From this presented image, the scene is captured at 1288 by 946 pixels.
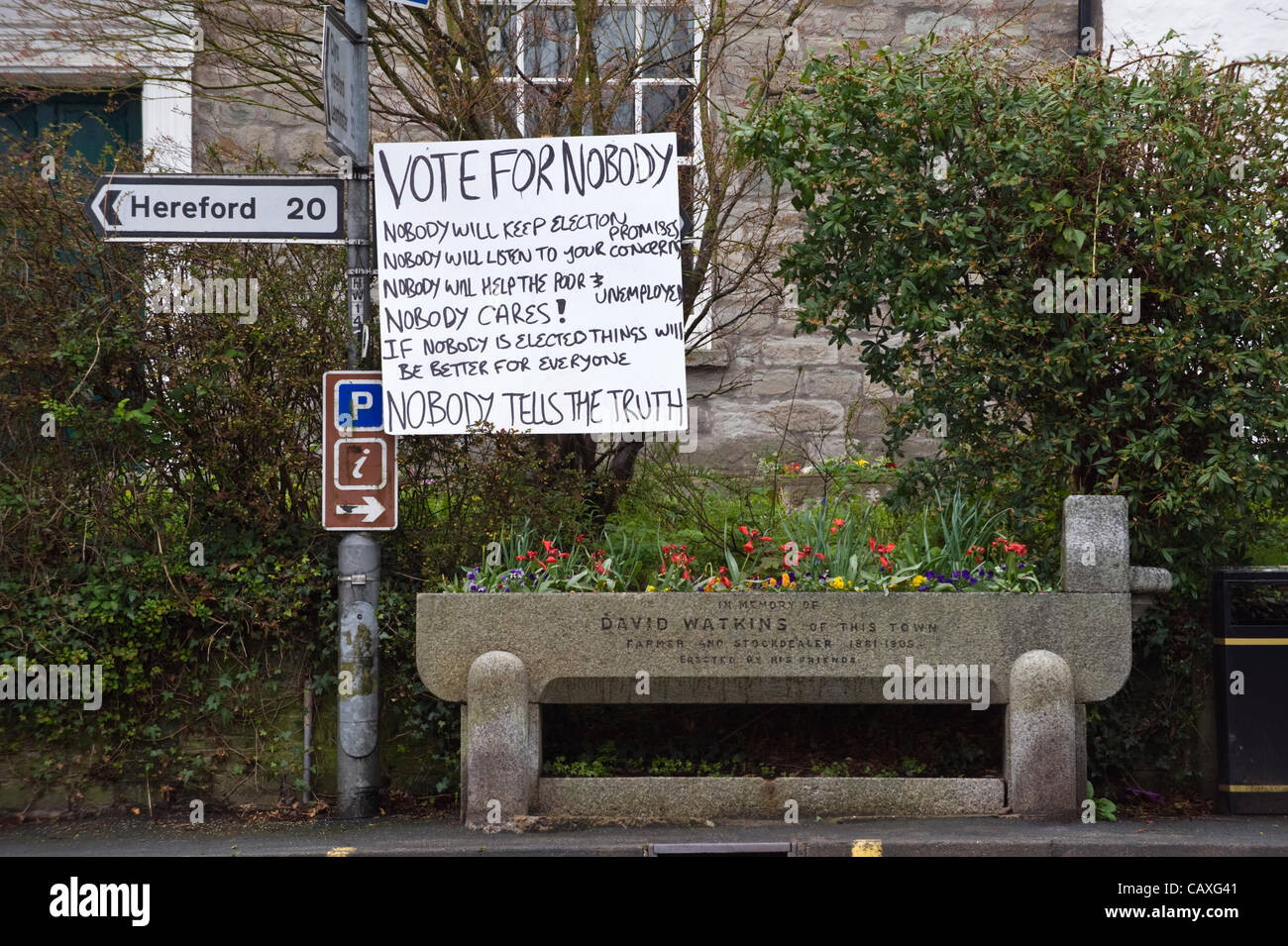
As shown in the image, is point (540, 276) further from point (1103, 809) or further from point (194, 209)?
point (1103, 809)

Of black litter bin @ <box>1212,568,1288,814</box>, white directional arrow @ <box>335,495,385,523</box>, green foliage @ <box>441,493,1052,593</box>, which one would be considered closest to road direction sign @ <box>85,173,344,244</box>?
white directional arrow @ <box>335,495,385,523</box>

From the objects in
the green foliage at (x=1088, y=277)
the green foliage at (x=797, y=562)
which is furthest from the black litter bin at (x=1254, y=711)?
the green foliage at (x=797, y=562)

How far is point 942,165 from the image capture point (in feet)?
22.2

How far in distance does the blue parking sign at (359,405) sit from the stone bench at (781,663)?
107 centimetres

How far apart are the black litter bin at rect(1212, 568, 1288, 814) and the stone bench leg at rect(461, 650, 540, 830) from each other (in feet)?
Result: 11.4

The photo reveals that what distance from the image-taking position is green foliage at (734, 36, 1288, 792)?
6.36 meters

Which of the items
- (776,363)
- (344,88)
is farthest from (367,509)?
(776,363)

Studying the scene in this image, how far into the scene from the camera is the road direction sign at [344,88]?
618cm

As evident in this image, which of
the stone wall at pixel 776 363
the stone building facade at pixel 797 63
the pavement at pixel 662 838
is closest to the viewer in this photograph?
the pavement at pixel 662 838

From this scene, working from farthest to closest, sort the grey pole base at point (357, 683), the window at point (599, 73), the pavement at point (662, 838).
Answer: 1. the window at point (599, 73)
2. the grey pole base at point (357, 683)
3. the pavement at point (662, 838)

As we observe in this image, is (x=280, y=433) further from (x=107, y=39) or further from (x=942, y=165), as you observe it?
(x=942, y=165)

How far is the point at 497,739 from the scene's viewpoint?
6047mm

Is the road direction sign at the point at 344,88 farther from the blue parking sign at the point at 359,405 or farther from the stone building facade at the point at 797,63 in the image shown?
the stone building facade at the point at 797,63

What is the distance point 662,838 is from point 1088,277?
343 centimetres
